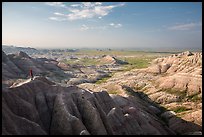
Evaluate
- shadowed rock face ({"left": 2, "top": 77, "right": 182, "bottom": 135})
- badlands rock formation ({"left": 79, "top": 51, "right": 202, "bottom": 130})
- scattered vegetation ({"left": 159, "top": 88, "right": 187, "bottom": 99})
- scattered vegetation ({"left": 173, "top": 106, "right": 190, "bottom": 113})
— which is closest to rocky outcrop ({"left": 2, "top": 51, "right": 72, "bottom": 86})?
badlands rock formation ({"left": 79, "top": 51, "right": 202, "bottom": 130})

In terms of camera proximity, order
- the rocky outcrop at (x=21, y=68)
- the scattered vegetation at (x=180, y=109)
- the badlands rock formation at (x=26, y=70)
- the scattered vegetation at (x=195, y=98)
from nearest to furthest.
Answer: the scattered vegetation at (x=180, y=109) → the scattered vegetation at (x=195, y=98) → the rocky outcrop at (x=21, y=68) → the badlands rock formation at (x=26, y=70)

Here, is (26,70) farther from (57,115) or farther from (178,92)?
(57,115)

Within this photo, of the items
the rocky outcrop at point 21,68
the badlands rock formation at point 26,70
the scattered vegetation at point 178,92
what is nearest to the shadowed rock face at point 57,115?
the scattered vegetation at point 178,92

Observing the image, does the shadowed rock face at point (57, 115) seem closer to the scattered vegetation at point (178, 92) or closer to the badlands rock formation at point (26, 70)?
the scattered vegetation at point (178, 92)

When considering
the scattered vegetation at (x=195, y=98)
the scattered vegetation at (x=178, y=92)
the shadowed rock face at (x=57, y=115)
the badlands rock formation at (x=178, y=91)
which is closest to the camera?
the shadowed rock face at (x=57, y=115)

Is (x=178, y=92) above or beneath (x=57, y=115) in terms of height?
beneath

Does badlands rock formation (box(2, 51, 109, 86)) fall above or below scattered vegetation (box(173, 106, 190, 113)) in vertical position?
above

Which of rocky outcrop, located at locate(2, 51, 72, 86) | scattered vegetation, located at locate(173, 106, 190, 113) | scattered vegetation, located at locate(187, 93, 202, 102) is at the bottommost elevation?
scattered vegetation, located at locate(173, 106, 190, 113)

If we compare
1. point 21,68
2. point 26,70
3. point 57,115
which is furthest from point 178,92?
point 21,68

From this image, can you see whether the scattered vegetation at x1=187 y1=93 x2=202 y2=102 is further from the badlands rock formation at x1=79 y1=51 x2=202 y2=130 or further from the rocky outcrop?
the rocky outcrop
